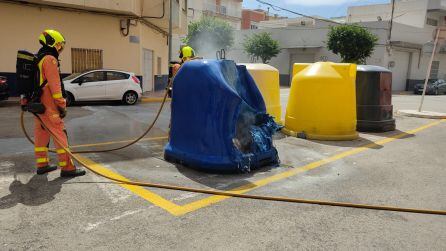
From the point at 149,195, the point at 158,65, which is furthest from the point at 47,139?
the point at 158,65

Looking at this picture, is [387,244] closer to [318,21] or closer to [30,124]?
[30,124]

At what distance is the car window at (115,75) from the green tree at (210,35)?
25.8 meters

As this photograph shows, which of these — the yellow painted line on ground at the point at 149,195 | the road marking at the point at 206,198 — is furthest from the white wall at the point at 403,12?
the yellow painted line on ground at the point at 149,195

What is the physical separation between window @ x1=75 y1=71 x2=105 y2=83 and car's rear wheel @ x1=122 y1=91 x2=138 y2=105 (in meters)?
1.04

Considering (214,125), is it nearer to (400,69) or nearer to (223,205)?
(223,205)

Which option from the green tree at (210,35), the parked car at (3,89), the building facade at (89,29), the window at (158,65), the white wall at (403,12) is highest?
the white wall at (403,12)

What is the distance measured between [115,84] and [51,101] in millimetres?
9445

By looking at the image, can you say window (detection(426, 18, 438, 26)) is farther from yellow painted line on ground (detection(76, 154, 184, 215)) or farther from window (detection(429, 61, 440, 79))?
yellow painted line on ground (detection(76, 154, 184, 215))

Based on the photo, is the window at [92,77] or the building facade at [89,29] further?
the building facade at [89,29]

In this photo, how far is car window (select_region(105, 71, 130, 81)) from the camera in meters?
13.9

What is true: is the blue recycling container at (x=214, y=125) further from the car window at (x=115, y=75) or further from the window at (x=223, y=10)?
the window at (x=223, y=10)

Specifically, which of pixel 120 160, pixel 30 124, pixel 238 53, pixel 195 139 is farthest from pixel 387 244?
pixel 238 53

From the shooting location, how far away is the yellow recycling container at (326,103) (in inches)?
307

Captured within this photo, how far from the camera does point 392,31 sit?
31.9 metres
